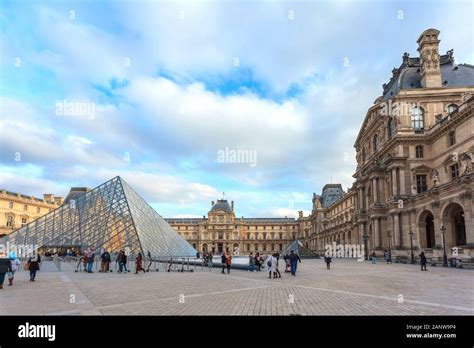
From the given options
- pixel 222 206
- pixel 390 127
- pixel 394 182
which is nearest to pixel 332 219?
pixel 390 127

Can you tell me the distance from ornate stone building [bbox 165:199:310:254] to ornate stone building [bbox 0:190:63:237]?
184 ft

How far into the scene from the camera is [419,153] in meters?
37.8

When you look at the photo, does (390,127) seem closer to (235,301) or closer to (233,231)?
(235,301)

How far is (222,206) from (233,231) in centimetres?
900

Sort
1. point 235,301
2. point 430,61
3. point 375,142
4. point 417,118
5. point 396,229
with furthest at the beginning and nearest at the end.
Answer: point 375,142
point 430,61
point 417,118
point 396,229
point 235,301

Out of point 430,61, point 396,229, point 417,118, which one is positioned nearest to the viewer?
point 396,229

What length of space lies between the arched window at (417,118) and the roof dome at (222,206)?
86233mm

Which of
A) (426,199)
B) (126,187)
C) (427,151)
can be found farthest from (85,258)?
(427,151)

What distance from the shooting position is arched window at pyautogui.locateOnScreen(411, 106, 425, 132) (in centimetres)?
3909

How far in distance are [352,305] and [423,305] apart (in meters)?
1.67

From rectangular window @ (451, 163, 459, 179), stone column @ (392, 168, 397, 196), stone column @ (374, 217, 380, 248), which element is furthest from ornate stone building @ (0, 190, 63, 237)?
rectangular window @ (451, 163, 459, 179)

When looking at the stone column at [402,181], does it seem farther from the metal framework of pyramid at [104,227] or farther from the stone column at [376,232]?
the metal framework of pyramid at [104,227]

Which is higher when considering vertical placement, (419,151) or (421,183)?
(419,151)

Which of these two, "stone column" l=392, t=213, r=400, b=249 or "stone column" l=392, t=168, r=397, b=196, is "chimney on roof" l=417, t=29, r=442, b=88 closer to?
"stone column" l=392, t=168, r=397, b=196
